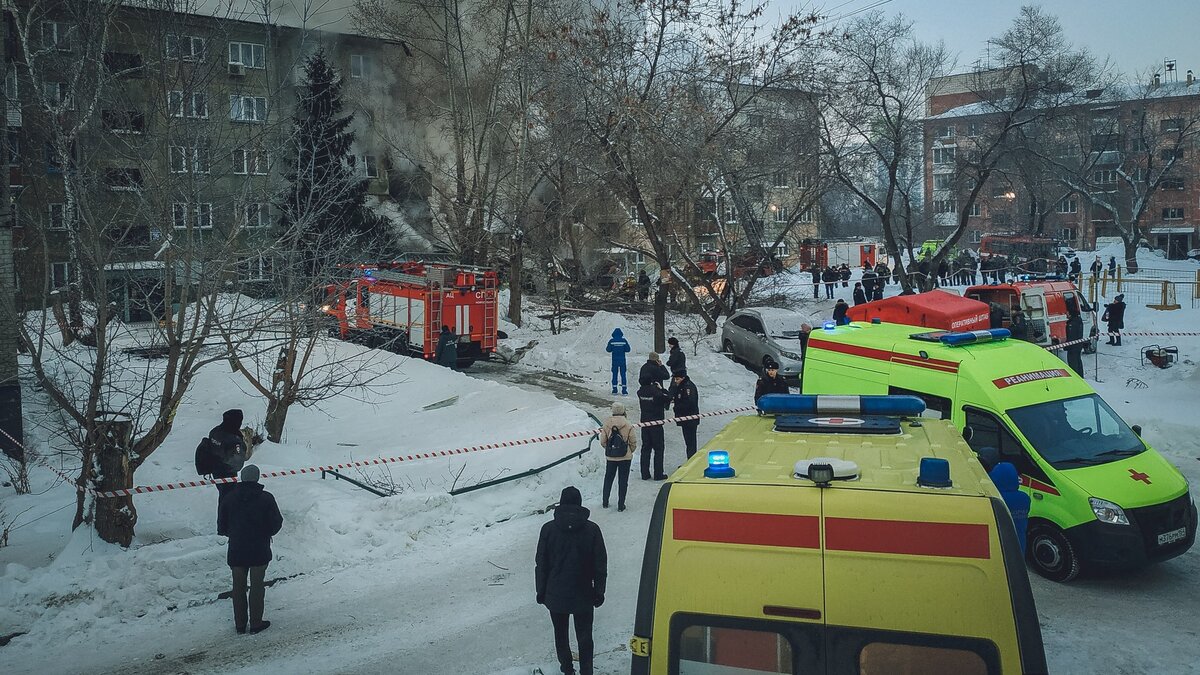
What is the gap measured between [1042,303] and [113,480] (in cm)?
1964

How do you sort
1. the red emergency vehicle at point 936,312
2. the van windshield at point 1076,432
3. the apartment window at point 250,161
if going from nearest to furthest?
the van windshield at point 1076,432 < the apartment window at point 250,161 < the red emergency vehicle at point 936,312

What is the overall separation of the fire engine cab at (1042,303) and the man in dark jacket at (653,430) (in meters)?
11.4

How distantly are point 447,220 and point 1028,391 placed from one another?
25.2 meters

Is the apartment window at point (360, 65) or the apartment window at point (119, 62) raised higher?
the apartment window at point (360, 65)

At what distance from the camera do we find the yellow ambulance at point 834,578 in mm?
3586

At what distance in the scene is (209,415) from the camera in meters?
16.8

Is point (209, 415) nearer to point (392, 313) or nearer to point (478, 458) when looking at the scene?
point (478, 458)

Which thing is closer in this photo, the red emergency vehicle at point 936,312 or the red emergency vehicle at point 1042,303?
the red emergency vehicle at point 936,312

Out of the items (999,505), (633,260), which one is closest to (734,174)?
(999,505)

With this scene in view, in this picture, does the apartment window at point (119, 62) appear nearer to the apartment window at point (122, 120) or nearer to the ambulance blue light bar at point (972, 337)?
the apartment window at point (122, 120)

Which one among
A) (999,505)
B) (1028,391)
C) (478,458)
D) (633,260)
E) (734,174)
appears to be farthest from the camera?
(633,260)

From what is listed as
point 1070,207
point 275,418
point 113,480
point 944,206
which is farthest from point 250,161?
point 1070,207

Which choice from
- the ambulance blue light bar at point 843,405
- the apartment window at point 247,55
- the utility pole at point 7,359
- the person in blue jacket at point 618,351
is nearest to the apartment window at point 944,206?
the apartment window at point 247,55

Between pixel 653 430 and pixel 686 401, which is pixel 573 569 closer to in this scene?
pixel 653 430
